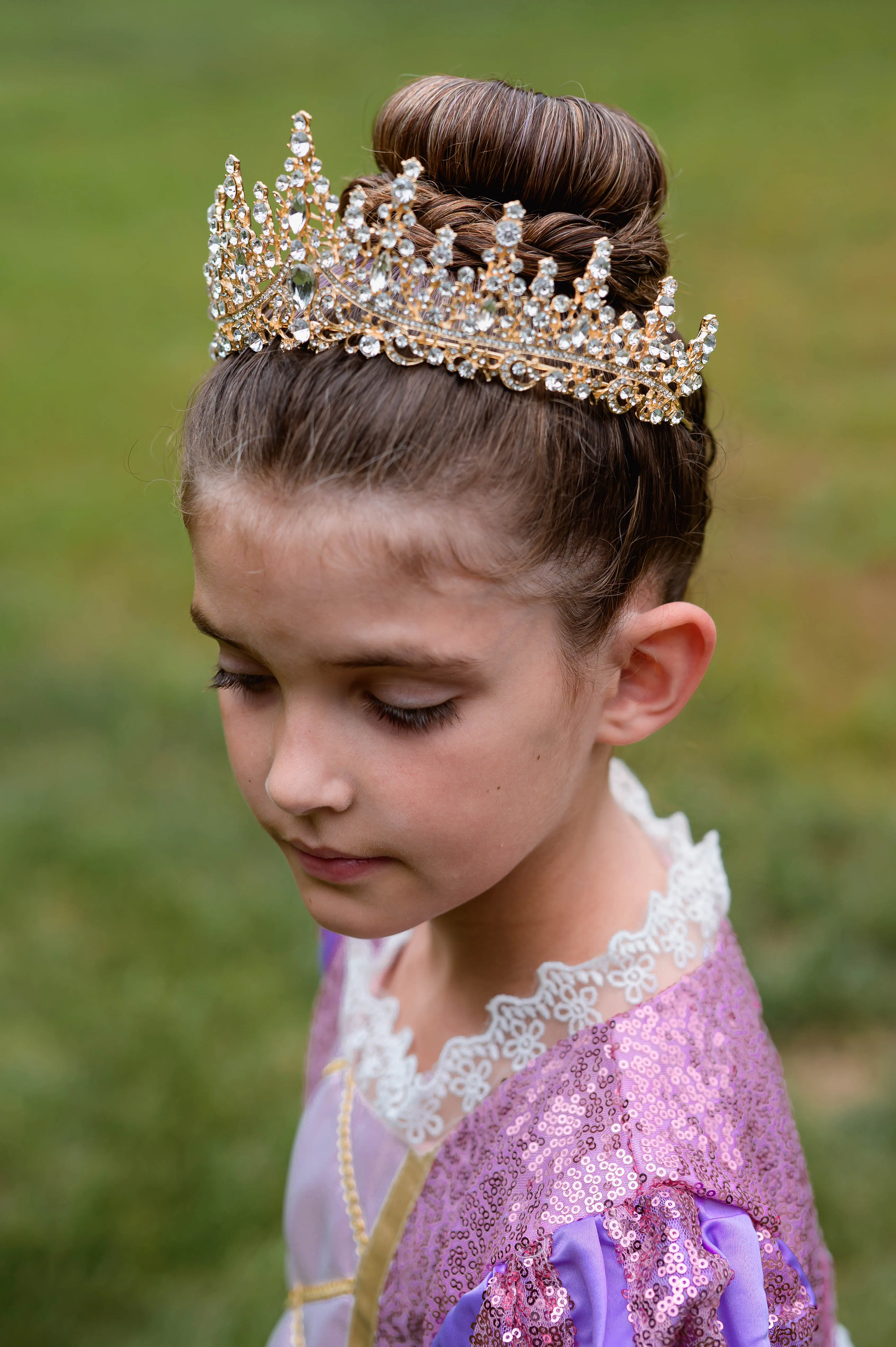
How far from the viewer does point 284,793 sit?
156 centimetres

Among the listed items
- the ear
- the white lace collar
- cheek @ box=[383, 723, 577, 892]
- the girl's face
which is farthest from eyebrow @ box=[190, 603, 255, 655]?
the white lace collar

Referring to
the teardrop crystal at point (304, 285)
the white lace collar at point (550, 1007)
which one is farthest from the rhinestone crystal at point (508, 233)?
the white lace collar at point (550, 1007)

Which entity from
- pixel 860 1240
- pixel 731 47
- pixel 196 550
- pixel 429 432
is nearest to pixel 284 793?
pixel 196 550

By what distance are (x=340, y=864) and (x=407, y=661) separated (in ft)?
1.01

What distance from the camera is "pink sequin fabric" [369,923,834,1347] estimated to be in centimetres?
141

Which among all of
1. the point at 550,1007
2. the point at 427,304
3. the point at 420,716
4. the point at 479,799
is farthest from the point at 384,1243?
the point at 427,304

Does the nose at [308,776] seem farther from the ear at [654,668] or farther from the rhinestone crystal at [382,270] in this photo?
the rhinestone crystal at [382,270]

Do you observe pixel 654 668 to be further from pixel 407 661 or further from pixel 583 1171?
pixel 583 1171

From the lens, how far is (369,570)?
150 centimetres

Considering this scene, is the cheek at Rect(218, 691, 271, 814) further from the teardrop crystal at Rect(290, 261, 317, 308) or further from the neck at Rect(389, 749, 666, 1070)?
the teardrop crystal at Rect(290, 261, 317, 308)

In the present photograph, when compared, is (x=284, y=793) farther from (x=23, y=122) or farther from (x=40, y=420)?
(x=23, y=122)

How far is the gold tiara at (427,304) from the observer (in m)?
1.56

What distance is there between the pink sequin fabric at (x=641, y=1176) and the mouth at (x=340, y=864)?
36 cm

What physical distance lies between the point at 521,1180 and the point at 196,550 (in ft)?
2.91
